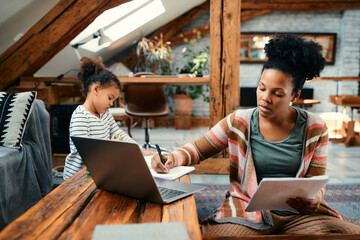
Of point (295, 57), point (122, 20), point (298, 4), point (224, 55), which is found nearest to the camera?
point (295, 57)

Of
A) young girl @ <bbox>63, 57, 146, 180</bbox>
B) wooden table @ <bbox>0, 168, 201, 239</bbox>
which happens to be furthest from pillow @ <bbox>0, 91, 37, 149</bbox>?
wooden table @ <bbox>0, 168, 201, 239</bbox>

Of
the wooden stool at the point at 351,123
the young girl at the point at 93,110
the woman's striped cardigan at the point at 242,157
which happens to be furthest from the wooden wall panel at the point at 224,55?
the wooden stool at the point at 351,123

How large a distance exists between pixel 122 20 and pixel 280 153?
3.76 m

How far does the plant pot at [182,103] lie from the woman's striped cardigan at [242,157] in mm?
4059

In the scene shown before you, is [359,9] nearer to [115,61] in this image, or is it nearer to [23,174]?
[115,61]

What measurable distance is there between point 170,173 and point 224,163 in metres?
1.66

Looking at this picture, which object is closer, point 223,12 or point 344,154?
point 223,12

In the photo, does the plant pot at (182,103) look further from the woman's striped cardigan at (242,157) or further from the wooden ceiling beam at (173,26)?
the woman's striped cardigan at (242,157)

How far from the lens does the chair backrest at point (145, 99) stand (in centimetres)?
312

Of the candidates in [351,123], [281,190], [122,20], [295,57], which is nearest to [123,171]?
[281,190]

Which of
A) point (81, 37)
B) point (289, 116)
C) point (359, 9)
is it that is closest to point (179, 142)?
point (81, 37)

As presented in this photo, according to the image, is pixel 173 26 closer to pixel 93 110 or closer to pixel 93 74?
pixel 93 74

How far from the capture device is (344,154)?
10.8ft

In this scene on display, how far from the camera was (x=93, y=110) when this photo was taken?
1.64 metres
